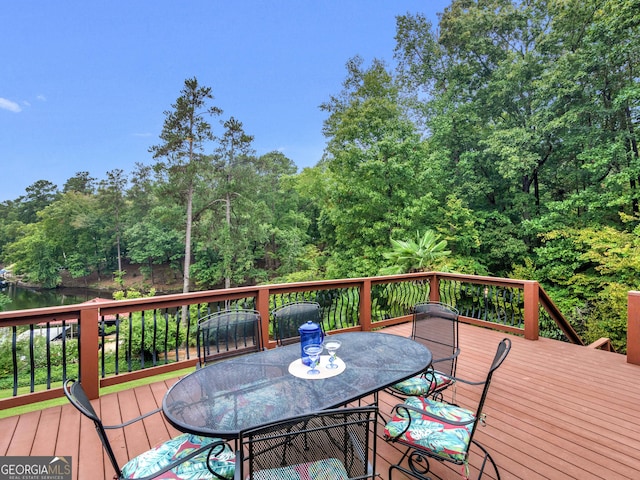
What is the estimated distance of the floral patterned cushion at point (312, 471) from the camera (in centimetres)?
130

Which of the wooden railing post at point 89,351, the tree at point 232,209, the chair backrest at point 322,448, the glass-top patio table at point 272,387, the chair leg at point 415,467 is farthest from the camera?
the tree at point 232,209

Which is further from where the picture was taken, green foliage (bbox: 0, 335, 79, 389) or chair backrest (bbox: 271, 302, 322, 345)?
green foliage (bbox: 0, 335, 79, 389)

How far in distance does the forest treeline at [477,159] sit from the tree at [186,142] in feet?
0.25

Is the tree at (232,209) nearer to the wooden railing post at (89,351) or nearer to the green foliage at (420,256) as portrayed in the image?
the green foliage at (420,256)

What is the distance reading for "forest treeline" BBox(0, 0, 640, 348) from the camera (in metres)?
8.93

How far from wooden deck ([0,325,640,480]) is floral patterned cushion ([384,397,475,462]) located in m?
0.35

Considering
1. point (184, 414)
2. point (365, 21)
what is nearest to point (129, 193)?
point (365, 21)

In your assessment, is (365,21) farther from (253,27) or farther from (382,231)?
(382,231)

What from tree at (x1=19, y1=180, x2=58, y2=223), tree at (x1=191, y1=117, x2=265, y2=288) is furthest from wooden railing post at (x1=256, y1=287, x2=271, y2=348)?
tree at (x1=19, y1=180, x2=58, y2=223)

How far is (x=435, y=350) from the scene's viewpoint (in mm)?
2879

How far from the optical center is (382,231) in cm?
1241

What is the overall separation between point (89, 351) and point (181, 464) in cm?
199

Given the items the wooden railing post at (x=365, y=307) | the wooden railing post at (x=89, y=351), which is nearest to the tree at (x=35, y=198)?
the wooden railing post at (x=89, y=351)

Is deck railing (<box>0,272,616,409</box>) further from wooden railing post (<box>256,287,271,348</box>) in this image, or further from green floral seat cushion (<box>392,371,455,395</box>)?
green floral seat cushion (<box>392,371,455,395</box>)
